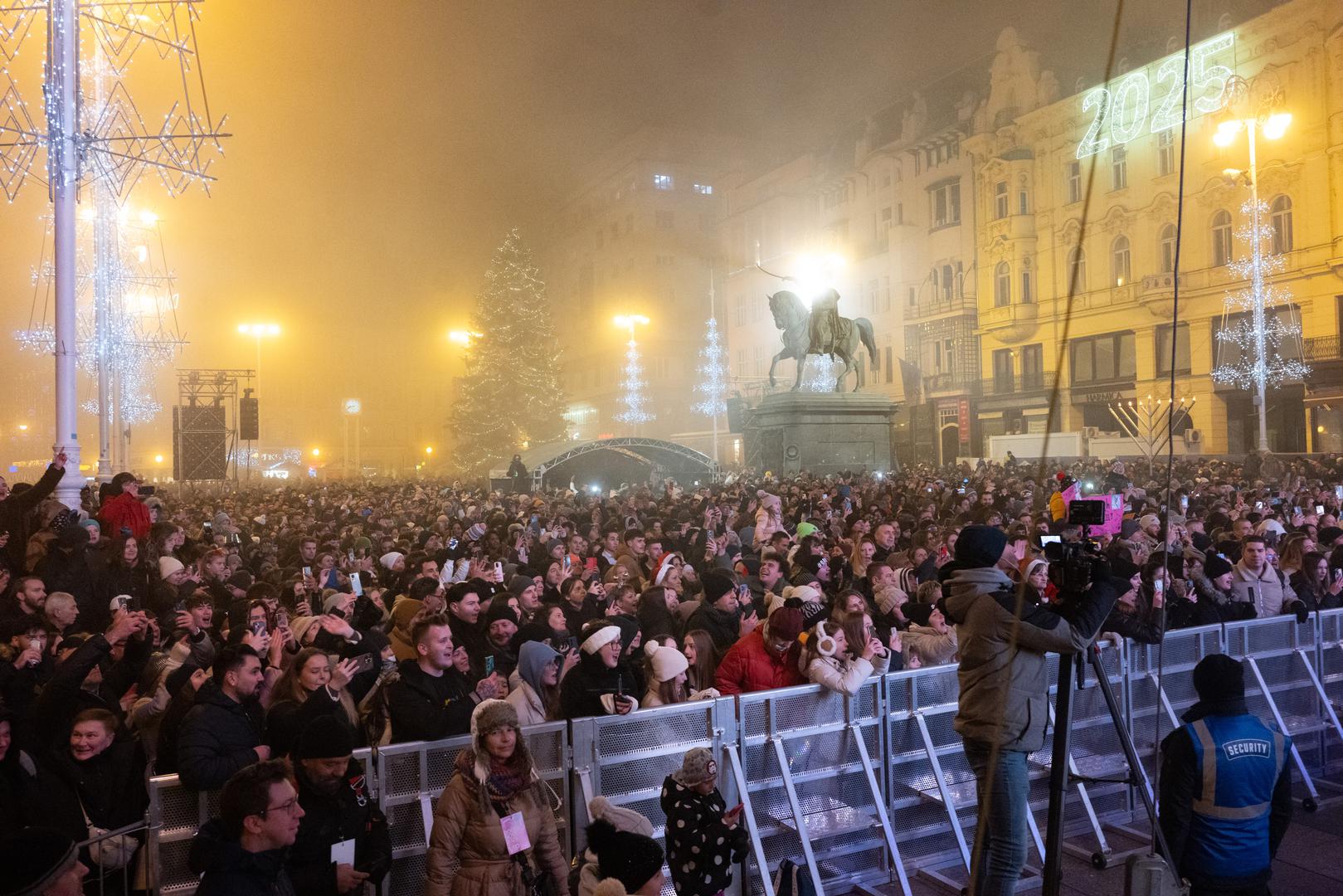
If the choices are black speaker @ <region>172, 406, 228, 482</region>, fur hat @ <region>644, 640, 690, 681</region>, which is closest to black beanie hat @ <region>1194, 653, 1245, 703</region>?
fur hat @ <region>644, 640, 690, 681</region>

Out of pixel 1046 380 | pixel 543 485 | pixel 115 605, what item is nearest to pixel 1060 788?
pixel 115 605

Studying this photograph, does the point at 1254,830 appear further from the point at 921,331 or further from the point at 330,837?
the point at 921,331

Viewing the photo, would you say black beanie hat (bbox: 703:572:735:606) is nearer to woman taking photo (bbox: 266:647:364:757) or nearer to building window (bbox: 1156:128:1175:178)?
woman taking photo (bbox: 266:647:364:757)

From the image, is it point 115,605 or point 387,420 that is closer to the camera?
point 115,605

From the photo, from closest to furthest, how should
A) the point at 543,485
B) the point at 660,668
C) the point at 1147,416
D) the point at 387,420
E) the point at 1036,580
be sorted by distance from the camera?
1. the point at 660,668
2. the point at 1036,580
3. the point at 543,485
4. the point at 1147,416
5. the point at 387,420

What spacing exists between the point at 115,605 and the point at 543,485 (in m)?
24.7

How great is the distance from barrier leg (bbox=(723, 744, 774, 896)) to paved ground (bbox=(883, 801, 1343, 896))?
894 millimetres

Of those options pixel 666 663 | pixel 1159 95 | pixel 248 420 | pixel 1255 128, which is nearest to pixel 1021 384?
pixel 1159 95

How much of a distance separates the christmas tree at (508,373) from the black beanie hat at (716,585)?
47.7 meters

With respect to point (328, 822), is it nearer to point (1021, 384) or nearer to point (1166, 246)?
point (1166, 246)

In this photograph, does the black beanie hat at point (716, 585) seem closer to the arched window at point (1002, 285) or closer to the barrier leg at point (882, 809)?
the barrier leg at point (882, 809)

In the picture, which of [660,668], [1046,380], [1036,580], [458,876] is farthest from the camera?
[1046,380]

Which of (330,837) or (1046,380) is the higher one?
(1046,380)

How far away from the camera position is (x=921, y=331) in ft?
174
